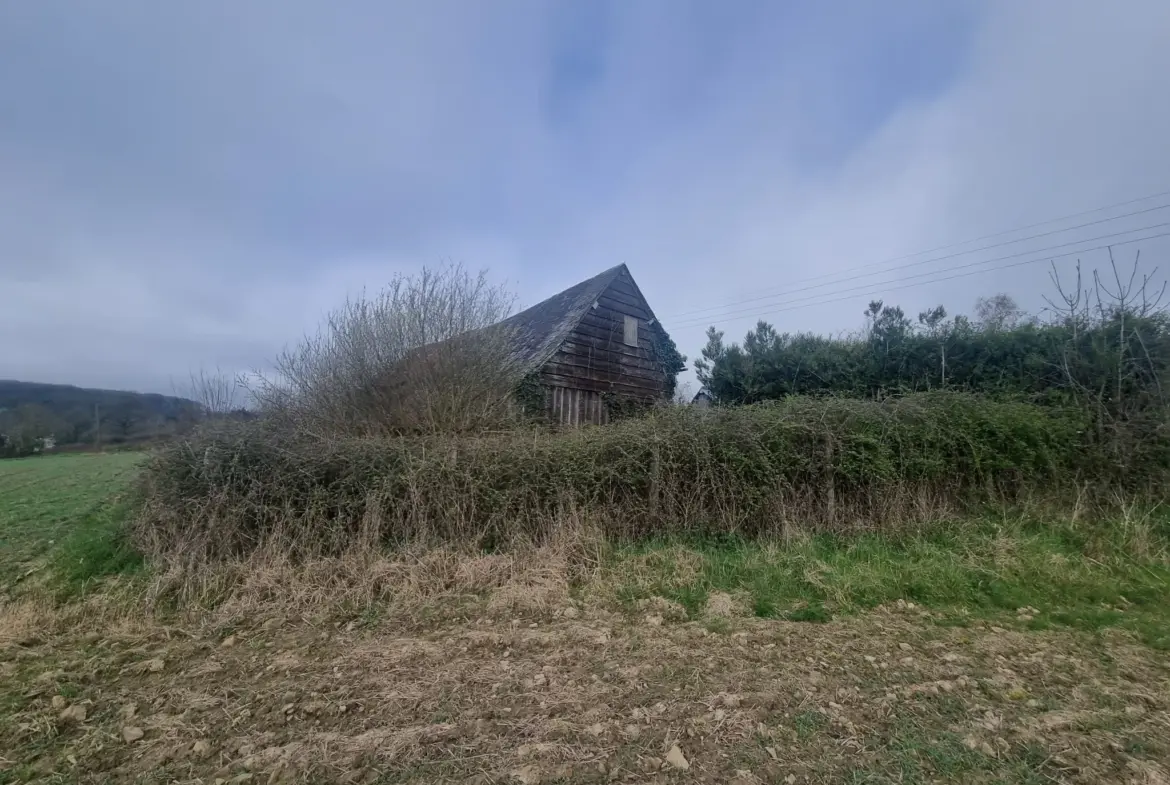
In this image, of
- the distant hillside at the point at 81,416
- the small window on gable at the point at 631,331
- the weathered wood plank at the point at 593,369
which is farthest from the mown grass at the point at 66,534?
the small window on gable at the point at 631,331

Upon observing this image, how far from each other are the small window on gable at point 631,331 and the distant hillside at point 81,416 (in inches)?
455

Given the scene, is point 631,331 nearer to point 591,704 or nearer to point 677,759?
point 591,704

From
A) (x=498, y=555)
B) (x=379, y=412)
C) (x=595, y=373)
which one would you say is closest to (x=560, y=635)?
(x=498, y=555)

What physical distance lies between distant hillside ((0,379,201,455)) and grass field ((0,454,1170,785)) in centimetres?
148

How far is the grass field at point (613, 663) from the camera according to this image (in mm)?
2320

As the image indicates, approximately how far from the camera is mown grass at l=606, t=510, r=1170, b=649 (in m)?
4.11

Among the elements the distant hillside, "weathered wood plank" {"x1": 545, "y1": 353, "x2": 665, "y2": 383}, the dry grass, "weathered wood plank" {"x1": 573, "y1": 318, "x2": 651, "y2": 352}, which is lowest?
the dry grass

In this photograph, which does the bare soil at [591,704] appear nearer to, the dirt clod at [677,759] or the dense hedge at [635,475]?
the dirt clod at [677,759]

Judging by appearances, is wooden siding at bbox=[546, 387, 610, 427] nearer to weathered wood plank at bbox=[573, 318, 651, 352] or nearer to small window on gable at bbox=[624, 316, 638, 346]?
weathered wood plank at bbox=[573, 318, 651, 352]

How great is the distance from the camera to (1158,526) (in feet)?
18.3

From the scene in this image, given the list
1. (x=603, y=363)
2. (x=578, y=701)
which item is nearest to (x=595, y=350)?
(x=603, y=363)

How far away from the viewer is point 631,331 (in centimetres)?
1580

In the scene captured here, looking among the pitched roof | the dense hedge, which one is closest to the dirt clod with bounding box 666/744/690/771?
the dense hedge

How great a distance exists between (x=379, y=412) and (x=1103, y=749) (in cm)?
952
